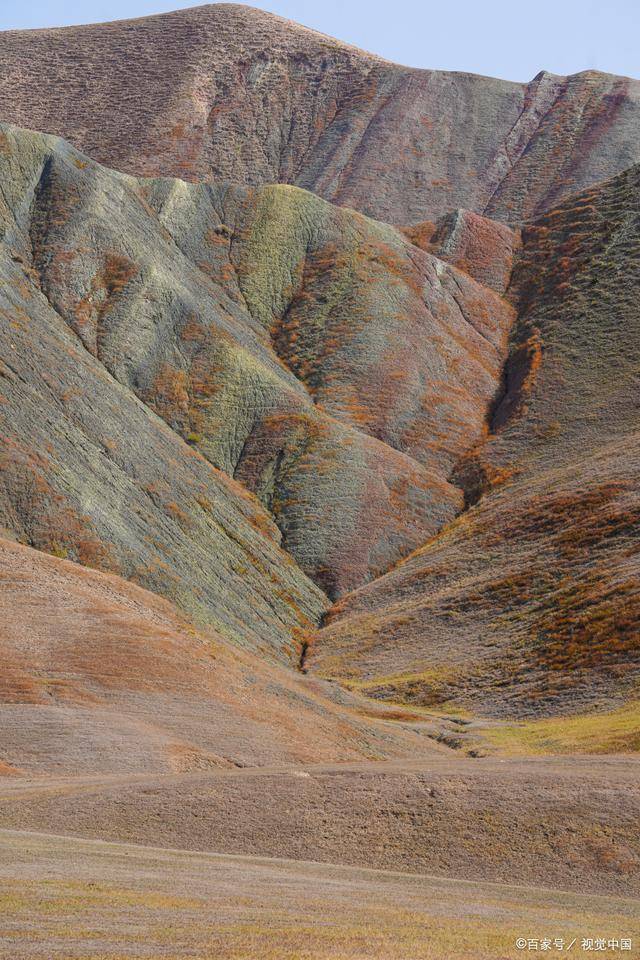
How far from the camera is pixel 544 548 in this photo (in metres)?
61.2

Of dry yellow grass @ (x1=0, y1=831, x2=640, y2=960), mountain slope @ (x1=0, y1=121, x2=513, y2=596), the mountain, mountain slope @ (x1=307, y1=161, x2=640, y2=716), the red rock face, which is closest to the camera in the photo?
dry yellow grass @ (x1=0, y1=831, x2=640, y2=960)

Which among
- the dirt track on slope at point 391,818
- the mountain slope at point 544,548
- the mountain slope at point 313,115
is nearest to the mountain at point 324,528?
the dirt track on slope at point 391,818

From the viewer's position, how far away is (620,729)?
40.2 metres

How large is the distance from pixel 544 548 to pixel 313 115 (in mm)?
89408

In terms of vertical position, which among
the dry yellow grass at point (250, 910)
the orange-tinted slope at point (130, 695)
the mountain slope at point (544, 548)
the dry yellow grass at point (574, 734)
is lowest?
the dry yellow grass at point (250, 910)

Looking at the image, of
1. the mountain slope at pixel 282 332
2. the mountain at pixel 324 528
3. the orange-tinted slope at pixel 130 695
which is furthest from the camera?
the mountain slope at pixel 282 332

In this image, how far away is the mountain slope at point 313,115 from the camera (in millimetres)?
124062

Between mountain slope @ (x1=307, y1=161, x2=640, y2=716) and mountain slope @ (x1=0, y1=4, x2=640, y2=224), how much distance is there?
111 ft

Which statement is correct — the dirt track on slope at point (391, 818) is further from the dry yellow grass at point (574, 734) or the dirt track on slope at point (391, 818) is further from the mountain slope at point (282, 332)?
the mountain slope at point (282, 332)

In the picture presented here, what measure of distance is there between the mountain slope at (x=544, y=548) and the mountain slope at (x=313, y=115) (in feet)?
111

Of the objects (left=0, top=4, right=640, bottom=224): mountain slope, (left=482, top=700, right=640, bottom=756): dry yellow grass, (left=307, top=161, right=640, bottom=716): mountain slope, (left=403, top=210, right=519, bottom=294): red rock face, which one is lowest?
(left=482, top=700, right=640, bottom=756): dry yellow grass

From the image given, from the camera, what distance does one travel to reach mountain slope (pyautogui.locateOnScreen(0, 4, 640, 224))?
12406 centimetres

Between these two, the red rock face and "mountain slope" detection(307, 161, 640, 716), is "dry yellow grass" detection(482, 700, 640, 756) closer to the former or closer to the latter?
"mountain slope" detection(307, 161, 640, 716)

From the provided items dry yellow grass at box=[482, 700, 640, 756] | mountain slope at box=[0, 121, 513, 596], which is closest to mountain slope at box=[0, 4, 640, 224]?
mountain slope at box=[0, 121, 513, 596]
